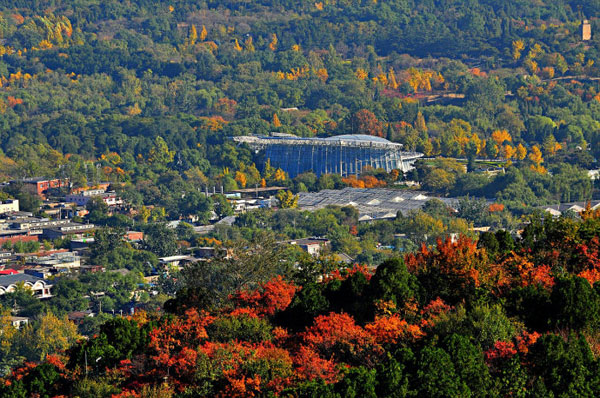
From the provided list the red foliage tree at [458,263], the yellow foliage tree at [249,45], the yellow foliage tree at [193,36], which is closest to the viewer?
→ the red foliage tree at [458,263]

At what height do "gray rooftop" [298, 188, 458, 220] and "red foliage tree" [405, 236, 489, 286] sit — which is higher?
"red foliage tree" [405, 236, 489, 286]

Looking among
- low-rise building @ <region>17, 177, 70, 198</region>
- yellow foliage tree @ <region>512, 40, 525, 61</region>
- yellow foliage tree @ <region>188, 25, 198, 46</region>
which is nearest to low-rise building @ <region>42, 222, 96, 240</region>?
low-rise building @ <region>17, 177, 70, 198</region>

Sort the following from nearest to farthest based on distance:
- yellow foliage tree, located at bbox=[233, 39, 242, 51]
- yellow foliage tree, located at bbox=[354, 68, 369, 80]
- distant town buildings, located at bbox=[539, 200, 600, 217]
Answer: distant town buildings, located at bbox=[539, 200, 600, 217] < yellow foliage tree, located at bbox=[354, 68, 369, 80] < yellow foliage tree, located at bbox=[233, 39, 242, 51]

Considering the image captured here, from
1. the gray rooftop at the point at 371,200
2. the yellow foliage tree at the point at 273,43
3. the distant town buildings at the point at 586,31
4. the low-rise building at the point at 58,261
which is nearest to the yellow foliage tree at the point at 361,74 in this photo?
the yellow foliage tree at the point at 273,43

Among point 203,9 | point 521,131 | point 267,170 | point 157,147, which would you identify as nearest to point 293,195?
point 267,170

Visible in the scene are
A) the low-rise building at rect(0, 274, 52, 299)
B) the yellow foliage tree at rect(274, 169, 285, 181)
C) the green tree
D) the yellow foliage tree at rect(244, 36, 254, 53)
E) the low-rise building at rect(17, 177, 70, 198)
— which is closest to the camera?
the low-rise building at rect(0, 274, 52, 299)

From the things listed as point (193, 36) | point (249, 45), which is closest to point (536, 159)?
point (249, 45)

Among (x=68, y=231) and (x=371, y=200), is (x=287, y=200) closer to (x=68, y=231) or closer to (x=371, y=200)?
(x=371, y=200)

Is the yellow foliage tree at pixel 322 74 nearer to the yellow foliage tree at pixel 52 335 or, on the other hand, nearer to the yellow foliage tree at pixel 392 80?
the yellow foliage tree at pixel 392 80

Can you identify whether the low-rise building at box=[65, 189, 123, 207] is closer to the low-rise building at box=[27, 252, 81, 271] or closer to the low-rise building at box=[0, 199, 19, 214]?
the low-rise building at box=[0, 199, 19, 214]
